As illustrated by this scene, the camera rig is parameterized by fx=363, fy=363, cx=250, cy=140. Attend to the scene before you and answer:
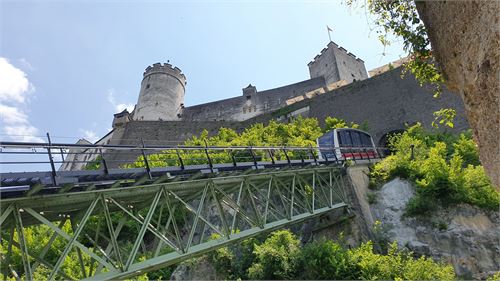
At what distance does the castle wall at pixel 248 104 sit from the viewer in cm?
4362

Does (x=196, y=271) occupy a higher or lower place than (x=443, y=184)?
lower

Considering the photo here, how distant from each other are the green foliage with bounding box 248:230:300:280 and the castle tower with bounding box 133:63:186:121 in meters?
32.5

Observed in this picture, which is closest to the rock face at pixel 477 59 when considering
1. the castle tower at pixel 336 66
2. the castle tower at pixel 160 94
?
the castle tower at pixel 336 66

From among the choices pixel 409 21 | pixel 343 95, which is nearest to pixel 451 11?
pixel 409 21

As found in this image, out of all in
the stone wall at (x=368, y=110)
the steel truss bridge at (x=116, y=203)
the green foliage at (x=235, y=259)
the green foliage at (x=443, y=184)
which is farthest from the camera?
the stone wall at (x=368, y=110)

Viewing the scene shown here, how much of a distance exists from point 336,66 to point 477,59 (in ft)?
139

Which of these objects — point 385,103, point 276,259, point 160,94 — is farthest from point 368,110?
point 160,94

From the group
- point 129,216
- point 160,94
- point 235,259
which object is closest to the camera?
point 129,216

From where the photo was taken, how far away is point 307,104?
108 feet

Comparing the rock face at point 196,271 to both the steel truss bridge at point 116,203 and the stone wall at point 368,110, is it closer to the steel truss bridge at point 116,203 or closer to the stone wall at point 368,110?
the steel truss bridge at point 116,203

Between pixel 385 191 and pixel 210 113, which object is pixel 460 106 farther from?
pixel 210 113

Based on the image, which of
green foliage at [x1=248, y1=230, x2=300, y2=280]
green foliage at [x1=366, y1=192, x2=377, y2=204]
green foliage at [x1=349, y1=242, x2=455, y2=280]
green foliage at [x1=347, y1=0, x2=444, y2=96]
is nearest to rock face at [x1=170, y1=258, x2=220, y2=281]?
green foliage at [x1=248, y1=230, x2=300, y2=280]

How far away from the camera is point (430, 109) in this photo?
25859mm

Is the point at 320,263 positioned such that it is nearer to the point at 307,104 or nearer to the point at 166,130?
the point at 307,104
